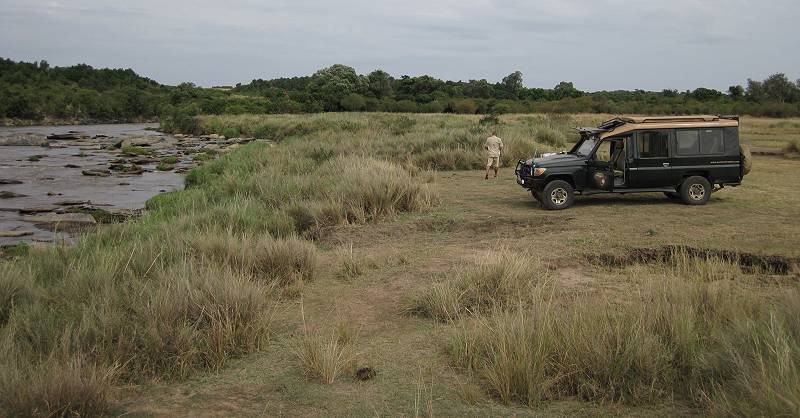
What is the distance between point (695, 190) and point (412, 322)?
9362 mm


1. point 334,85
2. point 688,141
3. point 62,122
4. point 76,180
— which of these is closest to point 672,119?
point 688,141

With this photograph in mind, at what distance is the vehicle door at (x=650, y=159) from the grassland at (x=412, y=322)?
4.75 ft

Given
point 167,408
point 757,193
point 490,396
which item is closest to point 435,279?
point 490,396

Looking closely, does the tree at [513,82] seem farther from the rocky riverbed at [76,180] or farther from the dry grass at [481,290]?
the dry grass at [481,290]

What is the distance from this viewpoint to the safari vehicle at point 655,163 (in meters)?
13.9

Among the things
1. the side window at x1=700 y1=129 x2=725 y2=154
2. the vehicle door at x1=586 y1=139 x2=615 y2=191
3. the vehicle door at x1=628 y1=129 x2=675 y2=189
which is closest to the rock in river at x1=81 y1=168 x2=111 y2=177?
the vehicle door at x1=586 y1=139 x2=615 y2=191

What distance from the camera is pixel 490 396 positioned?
541 centimetres

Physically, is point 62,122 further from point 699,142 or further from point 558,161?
point 699,142

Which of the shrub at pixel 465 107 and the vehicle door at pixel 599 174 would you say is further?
the shrub at pixel 465 107

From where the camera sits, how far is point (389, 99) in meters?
92.7

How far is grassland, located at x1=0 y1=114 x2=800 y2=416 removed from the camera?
522 cm

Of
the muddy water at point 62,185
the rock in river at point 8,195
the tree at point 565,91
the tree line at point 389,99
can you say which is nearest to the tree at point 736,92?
the tree line at point 389,99

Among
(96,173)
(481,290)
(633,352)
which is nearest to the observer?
Answer: (633,352)

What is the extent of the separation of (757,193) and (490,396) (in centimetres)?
1362
